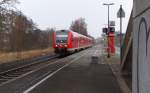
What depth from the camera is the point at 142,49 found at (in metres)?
8.15

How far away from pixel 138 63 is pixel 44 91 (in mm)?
7720

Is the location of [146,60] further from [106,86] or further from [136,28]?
[106,86]

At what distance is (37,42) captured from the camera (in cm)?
8569

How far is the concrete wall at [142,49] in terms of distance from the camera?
24.4 ft

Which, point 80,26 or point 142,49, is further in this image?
point 80,26

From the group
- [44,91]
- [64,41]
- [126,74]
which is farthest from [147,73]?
[64,41]

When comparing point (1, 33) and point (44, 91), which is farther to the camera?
point (1, 33)

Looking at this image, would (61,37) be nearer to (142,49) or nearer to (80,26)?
(142,49)

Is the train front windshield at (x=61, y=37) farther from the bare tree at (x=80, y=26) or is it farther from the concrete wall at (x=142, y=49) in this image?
the bare tree at (x=80, y=26)

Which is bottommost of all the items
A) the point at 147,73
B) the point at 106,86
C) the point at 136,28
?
the point at 106,86

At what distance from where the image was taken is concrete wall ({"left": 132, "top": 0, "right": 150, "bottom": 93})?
24.4 ft

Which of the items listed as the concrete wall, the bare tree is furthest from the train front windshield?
the bare tree

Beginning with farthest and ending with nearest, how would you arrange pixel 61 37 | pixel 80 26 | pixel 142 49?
1. pixel 80 26
2. pixel 61 37
3. pixel 142 49

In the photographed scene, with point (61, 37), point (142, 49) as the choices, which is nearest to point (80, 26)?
point (61, 37)
